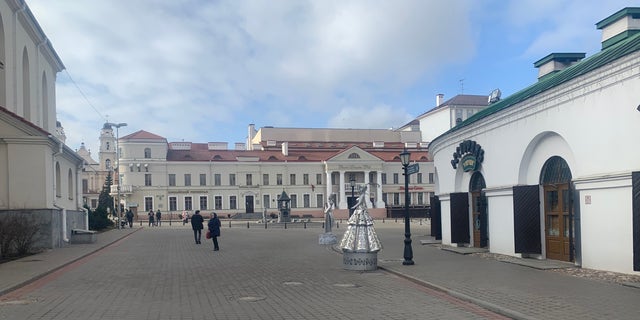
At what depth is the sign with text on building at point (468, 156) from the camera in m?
18.7

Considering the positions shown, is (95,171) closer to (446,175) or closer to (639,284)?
(446,175)

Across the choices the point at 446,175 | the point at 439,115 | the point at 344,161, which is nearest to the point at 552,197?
the point at 446,175

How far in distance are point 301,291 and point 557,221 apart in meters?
7.44

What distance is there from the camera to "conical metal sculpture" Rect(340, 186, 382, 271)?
1524cm

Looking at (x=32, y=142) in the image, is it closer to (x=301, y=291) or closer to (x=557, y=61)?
(x=301, y=291)

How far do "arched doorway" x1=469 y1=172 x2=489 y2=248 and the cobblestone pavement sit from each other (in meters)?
5.31

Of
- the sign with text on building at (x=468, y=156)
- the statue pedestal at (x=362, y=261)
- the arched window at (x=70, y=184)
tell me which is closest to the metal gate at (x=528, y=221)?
the sign with text on building at (x=468, y=156)

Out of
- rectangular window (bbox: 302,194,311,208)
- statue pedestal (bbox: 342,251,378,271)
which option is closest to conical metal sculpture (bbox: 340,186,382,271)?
statue pedestal (bbox: 342,251,378,271)

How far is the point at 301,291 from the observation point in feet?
38.5

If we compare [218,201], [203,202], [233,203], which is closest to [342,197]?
[233,203]

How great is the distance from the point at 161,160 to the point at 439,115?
52.3m

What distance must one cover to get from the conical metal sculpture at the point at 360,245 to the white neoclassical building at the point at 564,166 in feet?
13.3

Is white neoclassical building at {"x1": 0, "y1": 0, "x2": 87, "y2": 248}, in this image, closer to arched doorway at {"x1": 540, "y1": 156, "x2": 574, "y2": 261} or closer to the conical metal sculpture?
the conical metal sculpture

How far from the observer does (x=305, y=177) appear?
300ft
